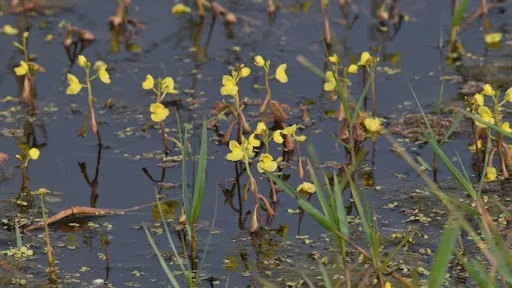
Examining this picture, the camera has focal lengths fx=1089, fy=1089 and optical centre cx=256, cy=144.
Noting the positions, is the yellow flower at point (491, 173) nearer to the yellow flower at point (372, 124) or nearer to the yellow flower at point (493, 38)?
the yellow flower at point (372, 124)

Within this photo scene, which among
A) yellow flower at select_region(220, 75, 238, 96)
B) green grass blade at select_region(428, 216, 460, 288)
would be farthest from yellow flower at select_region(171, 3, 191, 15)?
green grass blade at select_region(428, 216, 460, 288)

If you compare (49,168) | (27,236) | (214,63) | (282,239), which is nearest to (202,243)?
(282,239)

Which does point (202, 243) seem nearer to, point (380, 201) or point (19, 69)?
point (380, 201)

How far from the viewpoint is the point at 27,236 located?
12.7ft

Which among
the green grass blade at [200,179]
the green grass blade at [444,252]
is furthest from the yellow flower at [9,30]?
the green grass blade at [444,252]

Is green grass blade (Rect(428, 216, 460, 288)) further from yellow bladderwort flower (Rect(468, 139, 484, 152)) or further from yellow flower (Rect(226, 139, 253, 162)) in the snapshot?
yellow bladderwort flower (Rect(468, 139, 484, 152))

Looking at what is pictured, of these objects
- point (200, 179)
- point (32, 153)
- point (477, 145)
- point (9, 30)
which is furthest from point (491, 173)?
point (9, 30)

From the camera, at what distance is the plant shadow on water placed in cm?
367

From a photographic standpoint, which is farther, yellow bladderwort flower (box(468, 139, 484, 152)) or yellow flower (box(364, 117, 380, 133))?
yellow flower (box(364, 117, 380, 133))

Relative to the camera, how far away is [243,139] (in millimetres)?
3760

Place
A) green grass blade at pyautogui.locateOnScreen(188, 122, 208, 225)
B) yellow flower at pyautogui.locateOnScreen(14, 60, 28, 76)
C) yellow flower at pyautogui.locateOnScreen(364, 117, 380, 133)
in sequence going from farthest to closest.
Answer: yellow flower at pyautogui.locateOnScreen(14, 60, 28, 76) → yellow flower at pyautogui.locateOnScreen(364, 117, 380, 133) → green grass blade at pyautogui.locateOnScreen(188, 122, 208, 225)

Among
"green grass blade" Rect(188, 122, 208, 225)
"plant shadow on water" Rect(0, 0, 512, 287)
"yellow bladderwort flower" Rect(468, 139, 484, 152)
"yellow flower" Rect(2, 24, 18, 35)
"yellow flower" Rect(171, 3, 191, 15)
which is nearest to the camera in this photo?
"green grass blade" Rect(188, 122, 208, 225)

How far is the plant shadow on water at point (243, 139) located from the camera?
367 cm

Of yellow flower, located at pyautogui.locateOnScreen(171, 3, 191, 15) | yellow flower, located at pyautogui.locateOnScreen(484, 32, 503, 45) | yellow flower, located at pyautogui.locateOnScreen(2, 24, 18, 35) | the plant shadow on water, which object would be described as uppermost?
yellow flower, located at pyautogui.locateOnScreen(171, 3, 191, 15)
